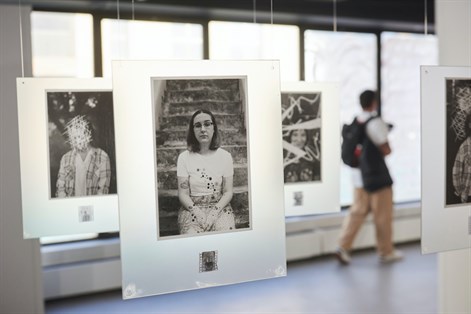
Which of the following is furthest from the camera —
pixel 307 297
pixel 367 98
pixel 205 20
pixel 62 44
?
pixel 367 98

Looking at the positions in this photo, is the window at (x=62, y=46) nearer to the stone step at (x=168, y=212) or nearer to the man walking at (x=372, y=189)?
the man walking at (x=372, y=189)

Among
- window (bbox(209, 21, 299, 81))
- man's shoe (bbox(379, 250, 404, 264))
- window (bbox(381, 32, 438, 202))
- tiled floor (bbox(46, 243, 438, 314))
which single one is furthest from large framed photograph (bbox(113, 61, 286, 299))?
window (bbox(381, 32, 438, 202))

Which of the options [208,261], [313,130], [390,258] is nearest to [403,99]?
[390,258]

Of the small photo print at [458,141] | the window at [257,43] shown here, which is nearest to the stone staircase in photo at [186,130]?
the small photo print at [458,141]

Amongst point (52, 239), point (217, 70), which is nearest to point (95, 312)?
point (52, 239)

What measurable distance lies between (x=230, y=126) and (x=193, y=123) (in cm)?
17

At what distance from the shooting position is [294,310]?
15.0 ft

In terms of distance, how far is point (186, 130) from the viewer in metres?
2.45

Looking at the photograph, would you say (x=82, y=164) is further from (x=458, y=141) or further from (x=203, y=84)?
(x=458, y=141)

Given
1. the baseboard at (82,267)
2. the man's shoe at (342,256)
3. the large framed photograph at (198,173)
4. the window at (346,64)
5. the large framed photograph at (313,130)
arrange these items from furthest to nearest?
1. the window at (346,64)
2. the man's shoe at (342,256)
3. the baseboard at (82,267)
4. the large framed photograph at (313,130)
5. the large framed photograph at (198,173)

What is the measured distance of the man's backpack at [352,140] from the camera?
5910mm

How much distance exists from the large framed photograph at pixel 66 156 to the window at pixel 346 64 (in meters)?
3.27

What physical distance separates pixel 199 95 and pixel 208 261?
0.72 m

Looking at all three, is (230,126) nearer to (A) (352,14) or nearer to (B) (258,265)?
(B) (258,265)
